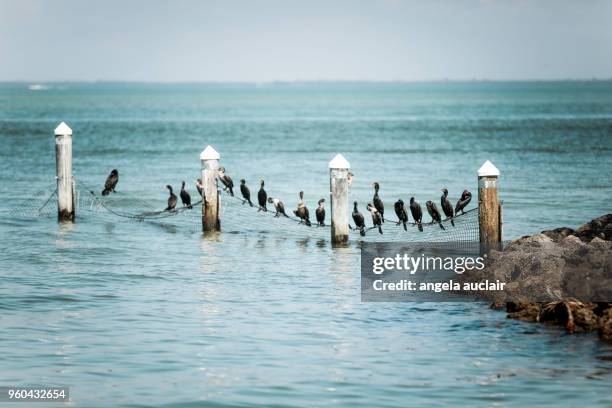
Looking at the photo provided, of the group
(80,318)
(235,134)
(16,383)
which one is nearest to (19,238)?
(80,318)

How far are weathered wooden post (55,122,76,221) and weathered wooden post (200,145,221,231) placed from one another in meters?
3.43

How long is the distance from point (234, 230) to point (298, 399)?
14281 mm

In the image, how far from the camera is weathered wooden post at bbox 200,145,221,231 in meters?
23.3

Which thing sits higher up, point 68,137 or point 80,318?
point 68,137

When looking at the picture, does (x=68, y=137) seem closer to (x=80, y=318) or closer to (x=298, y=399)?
(x=80, y=318)

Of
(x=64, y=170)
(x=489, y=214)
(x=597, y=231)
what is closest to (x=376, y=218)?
(x=597, y=231)

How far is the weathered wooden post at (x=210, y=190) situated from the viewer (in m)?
23.3

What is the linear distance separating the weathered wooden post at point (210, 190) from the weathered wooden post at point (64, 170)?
343 cm

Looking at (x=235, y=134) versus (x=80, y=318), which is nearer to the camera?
(x=80, y=318)

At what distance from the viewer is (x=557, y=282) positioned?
1598cm

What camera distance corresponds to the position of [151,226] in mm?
27547

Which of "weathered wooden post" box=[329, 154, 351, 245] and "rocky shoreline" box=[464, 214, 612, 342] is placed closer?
"rocky shoreline" box=[464, 214, 612, 342]

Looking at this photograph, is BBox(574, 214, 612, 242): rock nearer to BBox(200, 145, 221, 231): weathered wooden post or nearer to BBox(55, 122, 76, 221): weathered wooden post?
BBox(200, 145, 221, 231): weathered wooden post

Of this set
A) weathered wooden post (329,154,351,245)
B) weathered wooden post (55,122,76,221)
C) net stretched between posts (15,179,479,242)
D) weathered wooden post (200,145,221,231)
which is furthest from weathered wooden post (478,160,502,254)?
weathered wooden post (55,122,76,221)
